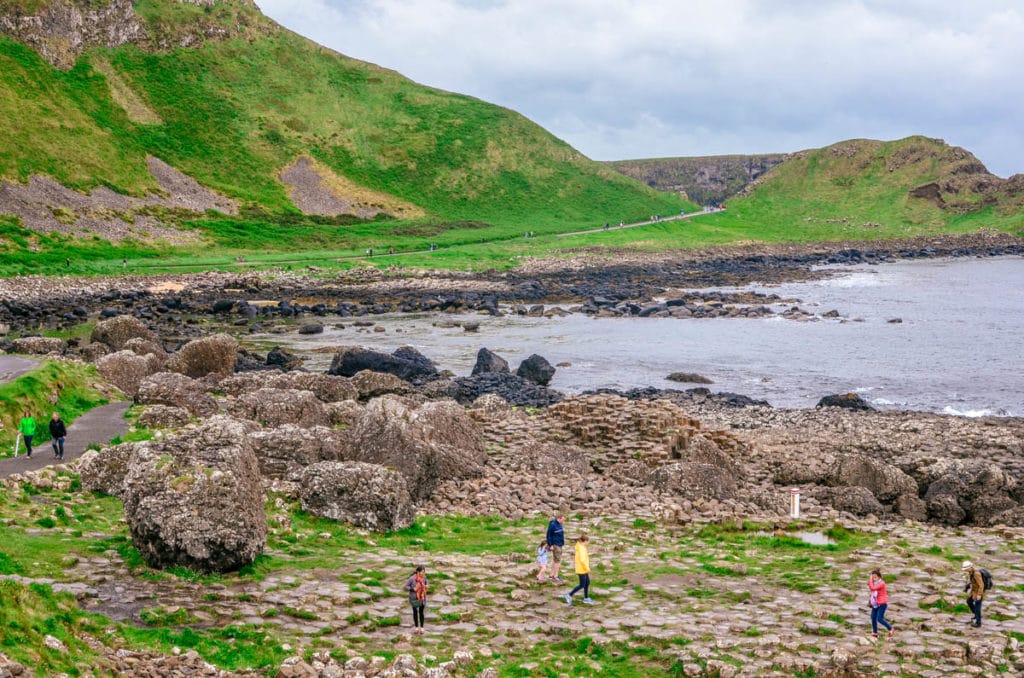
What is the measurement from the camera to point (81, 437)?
98.2 feet

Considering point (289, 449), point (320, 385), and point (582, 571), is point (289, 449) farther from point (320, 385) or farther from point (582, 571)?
point (582, 571)

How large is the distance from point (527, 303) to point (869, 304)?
33.9m

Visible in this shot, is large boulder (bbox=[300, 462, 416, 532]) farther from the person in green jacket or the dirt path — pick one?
the person in green jacket

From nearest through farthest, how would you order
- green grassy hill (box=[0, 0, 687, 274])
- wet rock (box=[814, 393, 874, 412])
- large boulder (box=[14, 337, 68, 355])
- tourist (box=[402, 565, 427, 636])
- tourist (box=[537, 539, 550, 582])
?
tourist (box=[402, 565, 427, 636]), tourist (box=[537, 539, 550, 582]), wet rock (box=[814, 393, 874, 412]), large boulder (box=[14, 337, 68, 355]), green grassy hill (box=[0, 0, 687, 274])

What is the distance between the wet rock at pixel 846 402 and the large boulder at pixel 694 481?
18.0 metres

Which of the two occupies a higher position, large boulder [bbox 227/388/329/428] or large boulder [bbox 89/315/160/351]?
large boulder [bbox 89/315/160/351]

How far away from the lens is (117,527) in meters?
21.3

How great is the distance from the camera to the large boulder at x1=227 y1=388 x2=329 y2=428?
3341 cm

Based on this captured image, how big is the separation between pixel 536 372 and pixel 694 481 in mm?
24116

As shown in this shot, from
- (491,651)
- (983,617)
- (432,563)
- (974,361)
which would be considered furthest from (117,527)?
(974,361)

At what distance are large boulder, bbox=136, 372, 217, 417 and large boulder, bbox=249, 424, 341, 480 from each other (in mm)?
7251

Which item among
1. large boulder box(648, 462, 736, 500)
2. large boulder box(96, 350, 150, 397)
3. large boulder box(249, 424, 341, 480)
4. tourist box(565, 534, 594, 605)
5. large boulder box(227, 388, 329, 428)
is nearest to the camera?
tourist box(565, 534, 594, 605)

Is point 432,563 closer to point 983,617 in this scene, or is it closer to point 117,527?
point 117,527

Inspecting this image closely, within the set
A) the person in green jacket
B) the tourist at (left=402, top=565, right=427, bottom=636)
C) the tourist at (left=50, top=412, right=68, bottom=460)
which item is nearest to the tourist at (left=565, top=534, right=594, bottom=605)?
the tourist at (left=402, top=565, right=427, bottom=636)
